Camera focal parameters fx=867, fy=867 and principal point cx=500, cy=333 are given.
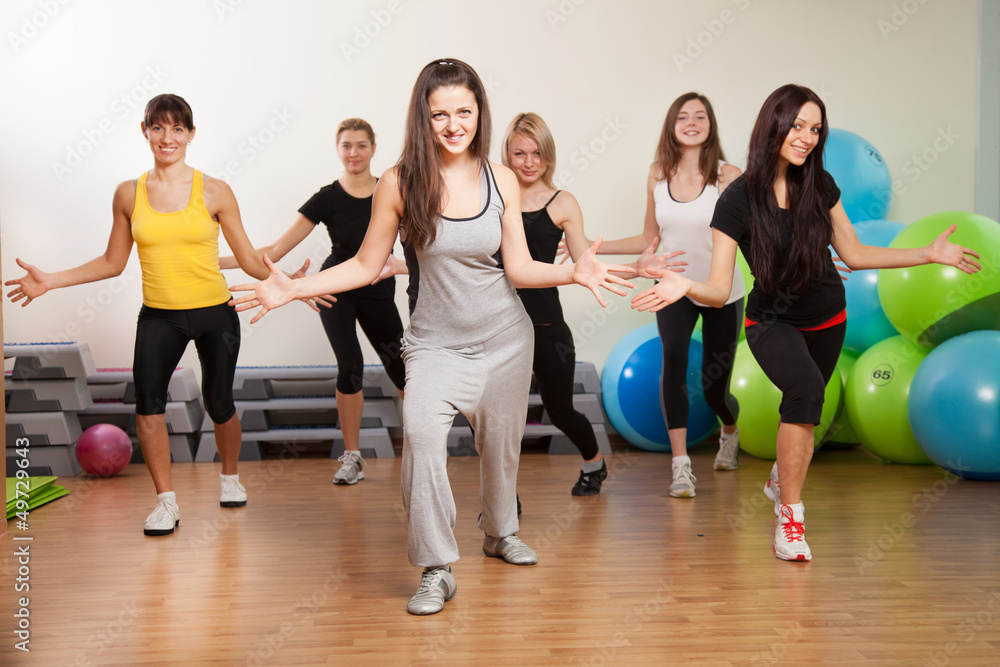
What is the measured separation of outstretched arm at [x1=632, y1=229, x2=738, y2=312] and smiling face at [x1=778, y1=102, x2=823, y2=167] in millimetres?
320

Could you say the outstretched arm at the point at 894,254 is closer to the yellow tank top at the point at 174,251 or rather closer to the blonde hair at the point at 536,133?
the blonde hair at the point at 536,133

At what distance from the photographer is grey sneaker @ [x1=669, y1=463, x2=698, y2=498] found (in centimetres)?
354

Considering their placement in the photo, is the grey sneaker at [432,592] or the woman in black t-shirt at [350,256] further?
the woman in black t-shirt at [350,256]

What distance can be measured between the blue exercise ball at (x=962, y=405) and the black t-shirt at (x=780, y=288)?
3.59ft

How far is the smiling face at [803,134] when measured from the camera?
8.78ft

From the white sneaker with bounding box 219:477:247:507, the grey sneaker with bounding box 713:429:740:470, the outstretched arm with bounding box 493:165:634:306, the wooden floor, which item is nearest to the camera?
the wooden floor

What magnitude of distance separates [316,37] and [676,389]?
2.91 m

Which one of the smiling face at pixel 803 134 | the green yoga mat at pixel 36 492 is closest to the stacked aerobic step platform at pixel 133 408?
the green yoga mat at pixel 36 492

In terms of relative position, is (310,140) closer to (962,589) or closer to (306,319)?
(306,319)

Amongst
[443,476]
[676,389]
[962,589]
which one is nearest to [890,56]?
[676,389]

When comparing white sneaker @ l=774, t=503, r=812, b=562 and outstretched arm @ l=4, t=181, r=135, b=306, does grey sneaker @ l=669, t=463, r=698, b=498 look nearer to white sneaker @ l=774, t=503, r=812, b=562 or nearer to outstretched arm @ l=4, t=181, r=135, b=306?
white sneaker @ l=774, t=503, r=812, b=562

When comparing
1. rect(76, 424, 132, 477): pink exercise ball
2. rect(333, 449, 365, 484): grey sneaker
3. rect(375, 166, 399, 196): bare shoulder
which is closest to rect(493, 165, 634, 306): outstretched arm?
rect(375, 166, 399, 196): bare shoulder

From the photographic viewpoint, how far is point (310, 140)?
16.2 ft

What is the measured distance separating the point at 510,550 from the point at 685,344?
1.30 meters
